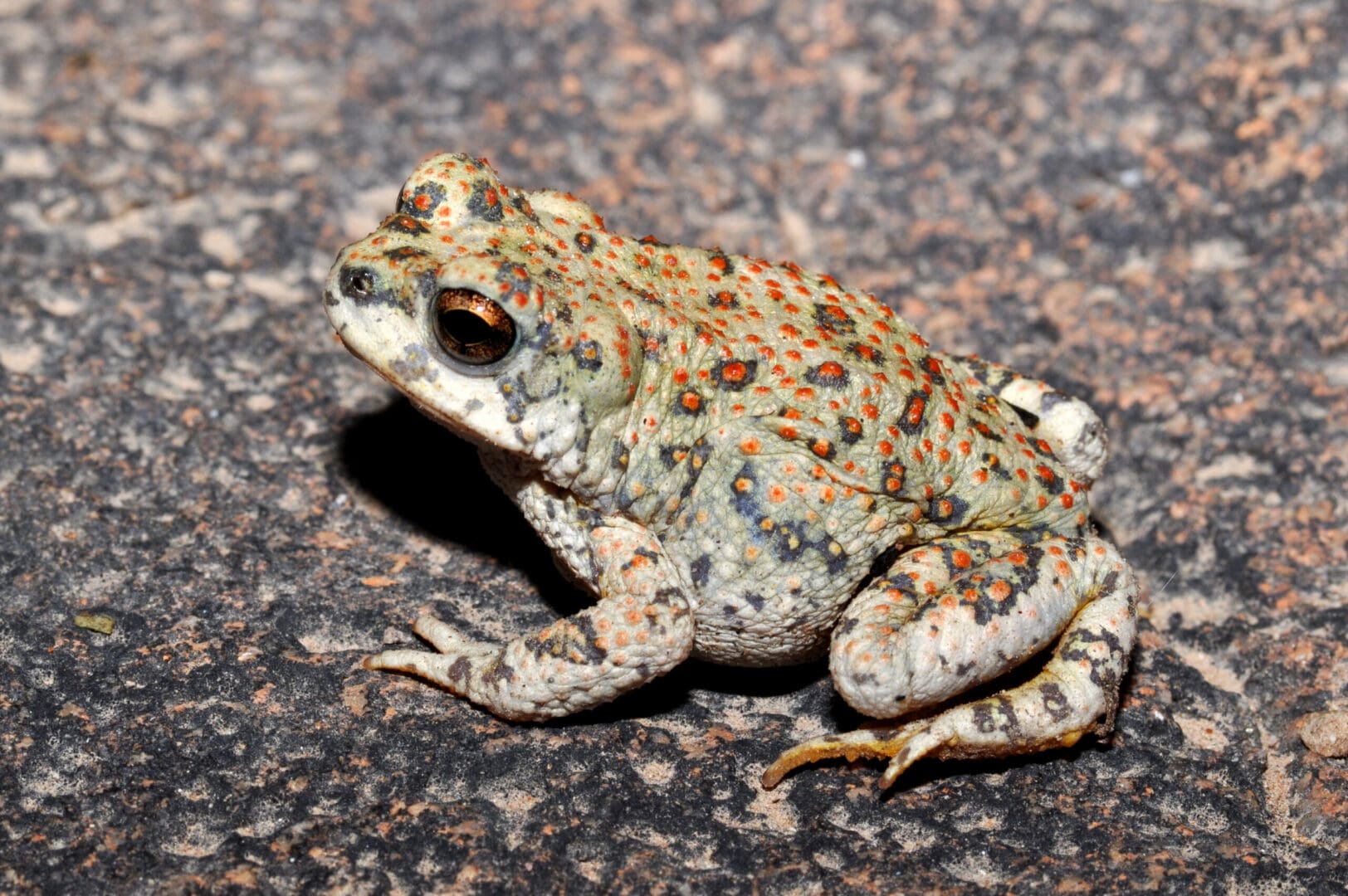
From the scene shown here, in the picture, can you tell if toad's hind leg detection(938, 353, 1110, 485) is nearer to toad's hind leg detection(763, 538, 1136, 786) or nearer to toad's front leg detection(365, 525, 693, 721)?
toad's hind leg detection(763, 538, 1136, 786)

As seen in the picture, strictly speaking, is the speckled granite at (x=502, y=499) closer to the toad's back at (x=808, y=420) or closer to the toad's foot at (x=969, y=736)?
the toad's foot at (x=969, y=736)

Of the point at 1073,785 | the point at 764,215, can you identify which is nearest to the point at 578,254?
the point at 1073,785

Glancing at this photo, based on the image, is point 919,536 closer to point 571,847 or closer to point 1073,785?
point 1073,785

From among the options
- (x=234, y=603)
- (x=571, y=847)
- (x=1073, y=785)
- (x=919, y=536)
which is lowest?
(x=234, y=603)

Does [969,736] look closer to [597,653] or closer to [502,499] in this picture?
[597,653]

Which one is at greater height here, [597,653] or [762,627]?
[762,627]

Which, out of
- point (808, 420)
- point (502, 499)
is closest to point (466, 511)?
point (502, 499)
